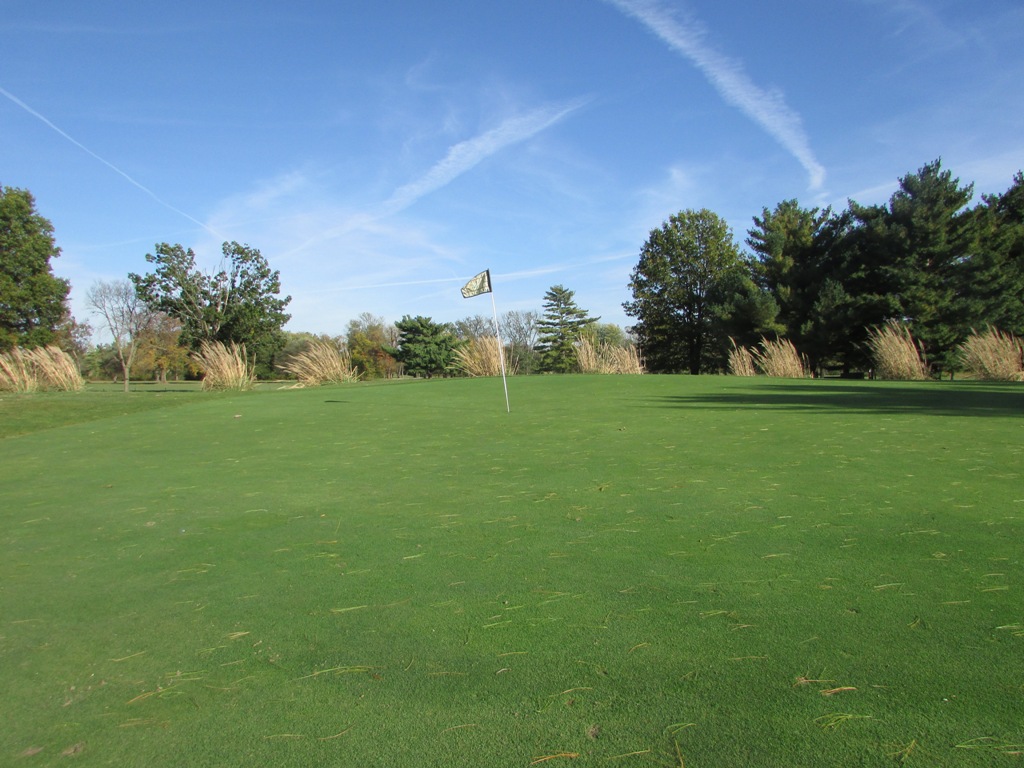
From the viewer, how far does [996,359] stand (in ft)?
50.9

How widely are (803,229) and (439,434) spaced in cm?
3390

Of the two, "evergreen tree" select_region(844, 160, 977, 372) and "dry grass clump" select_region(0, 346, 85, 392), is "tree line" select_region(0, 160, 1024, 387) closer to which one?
"evergreen tree" select_region(844, 160, 977, 372)

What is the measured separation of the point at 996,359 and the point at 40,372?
24252 millimetres

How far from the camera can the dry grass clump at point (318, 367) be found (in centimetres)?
1988

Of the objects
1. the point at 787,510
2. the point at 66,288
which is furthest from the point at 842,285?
the point at 66,288

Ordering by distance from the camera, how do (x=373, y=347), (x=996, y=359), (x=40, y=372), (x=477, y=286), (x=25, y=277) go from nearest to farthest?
(x=477, y=286)
(x=996, y=359)
(x=40, y=372)
(x=25, y=277)
(x=373, y=347)

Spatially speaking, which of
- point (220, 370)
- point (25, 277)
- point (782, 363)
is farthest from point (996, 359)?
point (25, 277)

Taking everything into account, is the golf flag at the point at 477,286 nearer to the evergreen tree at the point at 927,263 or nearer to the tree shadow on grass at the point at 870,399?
the tree shadow on grass at the point at 870,399

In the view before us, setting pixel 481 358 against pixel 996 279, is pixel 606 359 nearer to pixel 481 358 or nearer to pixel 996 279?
pixel 481 358

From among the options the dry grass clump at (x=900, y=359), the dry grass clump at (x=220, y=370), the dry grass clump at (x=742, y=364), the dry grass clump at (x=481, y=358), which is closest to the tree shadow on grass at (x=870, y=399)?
the dry grass clump at (x=900, y=359)

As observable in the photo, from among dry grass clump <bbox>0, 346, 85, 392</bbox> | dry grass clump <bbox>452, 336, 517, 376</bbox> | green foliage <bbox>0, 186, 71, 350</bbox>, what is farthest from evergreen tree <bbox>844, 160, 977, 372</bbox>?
green foliage <bbox>0, 186, 71, 350</bbox>

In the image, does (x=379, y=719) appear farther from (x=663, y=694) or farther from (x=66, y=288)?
(x=66, y=288)

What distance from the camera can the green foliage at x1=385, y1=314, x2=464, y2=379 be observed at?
41062 millimetres

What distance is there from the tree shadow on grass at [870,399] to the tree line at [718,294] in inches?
513
